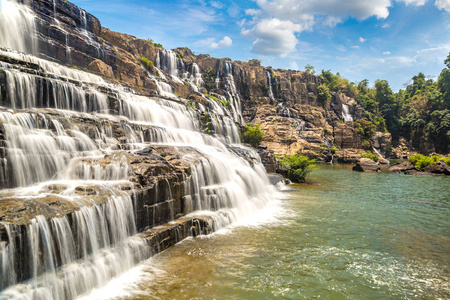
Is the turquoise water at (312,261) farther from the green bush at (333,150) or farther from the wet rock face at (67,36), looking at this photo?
the green bush at (333,150)

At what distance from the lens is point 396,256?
7234 millimetres

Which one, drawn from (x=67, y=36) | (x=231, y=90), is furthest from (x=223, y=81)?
(x=67, y=36)

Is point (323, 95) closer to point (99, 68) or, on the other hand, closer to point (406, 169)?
point (406, 169)

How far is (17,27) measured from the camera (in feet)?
60.8

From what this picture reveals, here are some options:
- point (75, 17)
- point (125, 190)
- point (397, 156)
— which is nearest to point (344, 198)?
point (125, 190)

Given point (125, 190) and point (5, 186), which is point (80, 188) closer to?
point (125, 190)

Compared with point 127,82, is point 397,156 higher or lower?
lower

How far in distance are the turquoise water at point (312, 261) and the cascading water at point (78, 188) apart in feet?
3.45

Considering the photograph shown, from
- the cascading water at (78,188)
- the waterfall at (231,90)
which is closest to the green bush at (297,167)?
the cascading water at (78,188)

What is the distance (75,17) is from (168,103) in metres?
14.8

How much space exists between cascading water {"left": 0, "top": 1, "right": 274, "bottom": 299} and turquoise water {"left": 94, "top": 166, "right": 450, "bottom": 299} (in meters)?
1.05

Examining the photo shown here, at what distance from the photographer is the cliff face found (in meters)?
22.5

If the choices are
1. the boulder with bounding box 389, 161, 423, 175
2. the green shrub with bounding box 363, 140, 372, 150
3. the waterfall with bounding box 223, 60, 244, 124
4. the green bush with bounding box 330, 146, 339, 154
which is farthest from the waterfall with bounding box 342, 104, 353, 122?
the boulder with bounding box 389, 161, 423, 175

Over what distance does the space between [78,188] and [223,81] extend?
45499mm
